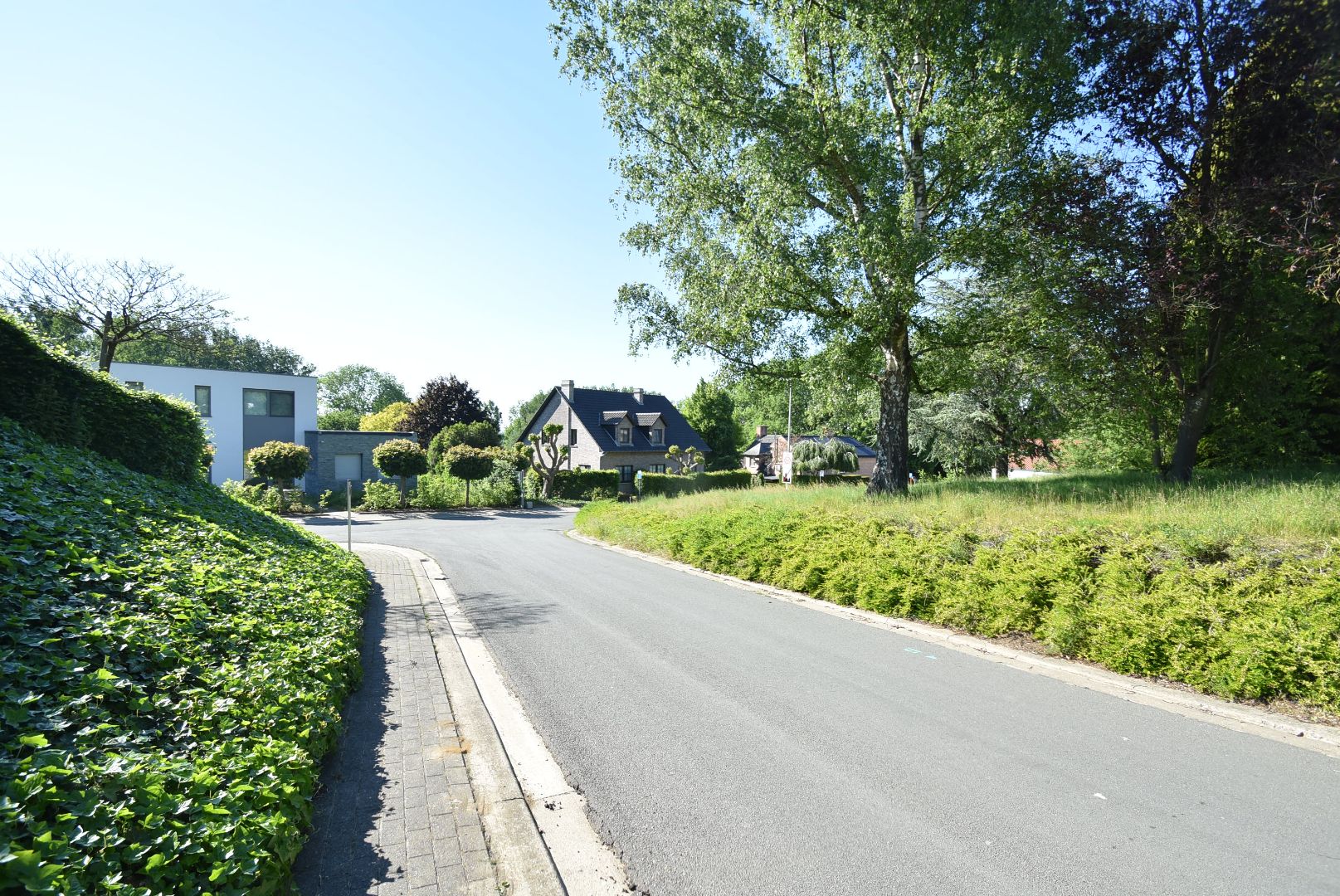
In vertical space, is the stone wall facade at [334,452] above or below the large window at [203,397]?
below

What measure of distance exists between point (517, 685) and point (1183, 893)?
507 cm

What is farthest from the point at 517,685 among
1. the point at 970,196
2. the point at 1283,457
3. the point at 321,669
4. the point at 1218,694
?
the point at 1283,457

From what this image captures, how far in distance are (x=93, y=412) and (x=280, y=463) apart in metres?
19.8

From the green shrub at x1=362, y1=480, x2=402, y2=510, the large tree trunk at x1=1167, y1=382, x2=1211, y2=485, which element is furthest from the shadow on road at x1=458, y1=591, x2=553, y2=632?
the green shrub at x1=362, y1=480, x2=402, y2=510

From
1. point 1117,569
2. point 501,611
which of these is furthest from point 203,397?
point 1117,569

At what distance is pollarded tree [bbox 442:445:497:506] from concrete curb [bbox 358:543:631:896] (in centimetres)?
2623

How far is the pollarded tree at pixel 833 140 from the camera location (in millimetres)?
11055

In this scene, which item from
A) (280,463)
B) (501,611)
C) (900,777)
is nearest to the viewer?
(900,777)

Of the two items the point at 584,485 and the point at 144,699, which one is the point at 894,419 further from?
the point at 584,485

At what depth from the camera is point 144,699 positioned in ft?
10.8

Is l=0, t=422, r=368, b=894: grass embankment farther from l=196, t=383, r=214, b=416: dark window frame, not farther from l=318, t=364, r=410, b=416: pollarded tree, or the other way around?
l=318, t=364, r=410, b=416: pollarded tree

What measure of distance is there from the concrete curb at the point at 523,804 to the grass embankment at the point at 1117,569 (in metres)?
5.37

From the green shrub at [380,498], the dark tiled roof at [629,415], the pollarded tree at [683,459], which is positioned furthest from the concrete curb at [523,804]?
the pollarded tree at [683,459]

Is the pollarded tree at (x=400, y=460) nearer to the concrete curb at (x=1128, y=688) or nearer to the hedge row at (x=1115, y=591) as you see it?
the hedge row at (x=1115, y=591)
